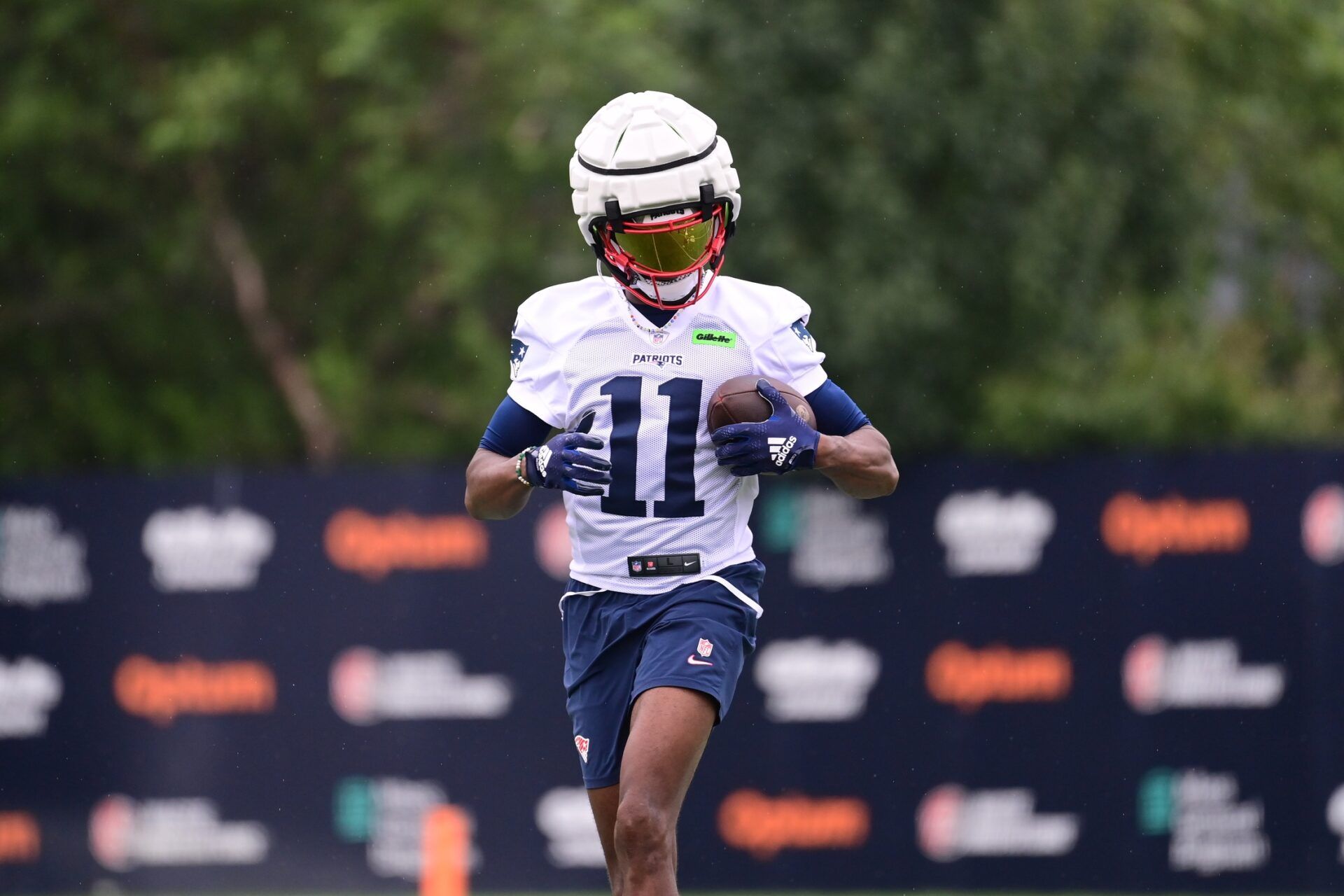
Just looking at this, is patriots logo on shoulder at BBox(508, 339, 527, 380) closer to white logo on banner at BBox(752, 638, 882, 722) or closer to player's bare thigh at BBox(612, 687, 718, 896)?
player's bare thigh at BBox(612, 687, 718, 896)

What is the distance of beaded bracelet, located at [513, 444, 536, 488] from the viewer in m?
5.12

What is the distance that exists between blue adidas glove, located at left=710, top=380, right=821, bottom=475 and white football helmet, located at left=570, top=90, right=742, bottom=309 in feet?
1.47

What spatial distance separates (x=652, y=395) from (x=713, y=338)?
9.8 inches

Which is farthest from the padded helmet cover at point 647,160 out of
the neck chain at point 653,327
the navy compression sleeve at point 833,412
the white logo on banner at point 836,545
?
the white logo on banner at point 836,545

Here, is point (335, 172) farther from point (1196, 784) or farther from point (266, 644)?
point (1196, 784)

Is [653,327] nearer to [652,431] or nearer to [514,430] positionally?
[652,431]

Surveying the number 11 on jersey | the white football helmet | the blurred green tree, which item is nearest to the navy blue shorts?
the number 11 on jersey

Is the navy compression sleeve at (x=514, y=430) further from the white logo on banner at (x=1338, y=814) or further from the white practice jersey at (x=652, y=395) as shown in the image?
the white logo on banner at (x=1338, y=814)

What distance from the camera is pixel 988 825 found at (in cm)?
957

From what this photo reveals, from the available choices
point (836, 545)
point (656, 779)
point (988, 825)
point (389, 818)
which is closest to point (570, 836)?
point (389, 818)

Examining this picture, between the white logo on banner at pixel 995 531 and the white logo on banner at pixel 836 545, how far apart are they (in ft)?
1.19

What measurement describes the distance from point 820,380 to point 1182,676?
494 centimetres

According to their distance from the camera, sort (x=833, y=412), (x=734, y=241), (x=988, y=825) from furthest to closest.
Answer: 1. (x=734, y=241)
2. (x=988, y=825)
3. (x=833, y=412)

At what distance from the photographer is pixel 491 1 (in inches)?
623
